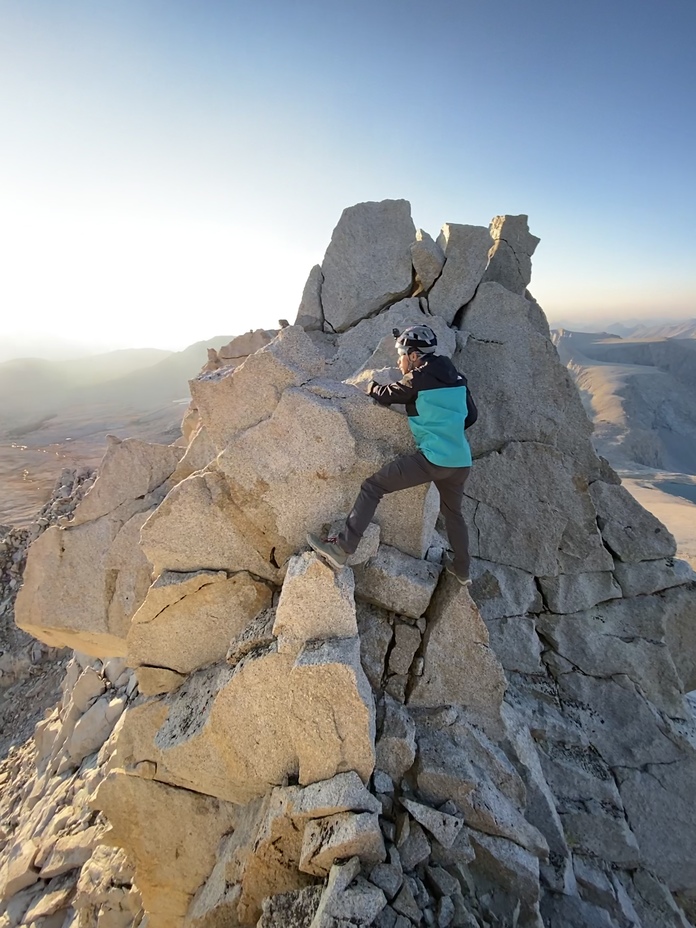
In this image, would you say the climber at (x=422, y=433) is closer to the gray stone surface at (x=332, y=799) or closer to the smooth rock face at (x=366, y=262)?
the gray stone surface at (x=332, y=799)

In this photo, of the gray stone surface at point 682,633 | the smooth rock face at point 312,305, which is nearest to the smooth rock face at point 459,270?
the smooth rock face at point 312,305

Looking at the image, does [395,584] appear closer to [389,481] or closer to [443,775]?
[389,481]

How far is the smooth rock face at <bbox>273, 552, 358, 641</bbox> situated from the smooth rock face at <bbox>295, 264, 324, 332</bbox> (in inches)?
Answer: 234

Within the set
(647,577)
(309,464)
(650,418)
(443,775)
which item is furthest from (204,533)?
(650,418)

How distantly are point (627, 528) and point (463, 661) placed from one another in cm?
391

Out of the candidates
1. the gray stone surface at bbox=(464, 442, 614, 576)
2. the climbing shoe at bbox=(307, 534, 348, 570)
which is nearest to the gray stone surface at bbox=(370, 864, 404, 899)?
the climbing shoe at bbox=(307, 534, 348, 570)

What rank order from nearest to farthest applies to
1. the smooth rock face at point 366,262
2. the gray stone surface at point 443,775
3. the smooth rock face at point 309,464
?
the gray stone surface at point 443,775, the smooth rock face at point 309,464, the smooth rock face at point 366,262

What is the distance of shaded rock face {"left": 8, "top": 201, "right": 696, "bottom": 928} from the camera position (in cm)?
442

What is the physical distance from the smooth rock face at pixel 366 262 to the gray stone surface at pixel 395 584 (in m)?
5.22

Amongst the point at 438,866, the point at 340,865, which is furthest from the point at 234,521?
the point at 438,866

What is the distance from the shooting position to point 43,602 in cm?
754

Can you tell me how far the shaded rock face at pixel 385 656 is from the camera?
4.42 meters

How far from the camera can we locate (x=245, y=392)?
583cm

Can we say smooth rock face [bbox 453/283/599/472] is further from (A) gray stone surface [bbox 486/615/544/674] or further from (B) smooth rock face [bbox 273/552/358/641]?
(B) smooth rock face [bbox 273/552/358/641]
